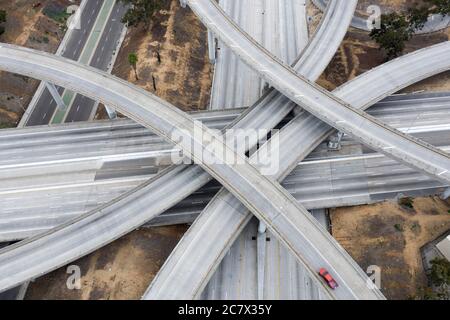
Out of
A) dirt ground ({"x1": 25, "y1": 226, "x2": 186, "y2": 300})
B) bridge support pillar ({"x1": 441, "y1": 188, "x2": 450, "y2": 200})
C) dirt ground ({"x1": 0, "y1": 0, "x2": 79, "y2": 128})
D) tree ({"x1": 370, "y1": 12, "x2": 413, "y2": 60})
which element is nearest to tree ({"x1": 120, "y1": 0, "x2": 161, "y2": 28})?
dirt ground ({"x1": 0, "y1": 0, "x2": 79, "y2": 128})

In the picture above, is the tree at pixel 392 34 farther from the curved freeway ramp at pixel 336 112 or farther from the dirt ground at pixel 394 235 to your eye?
the dirt ground at pixel 394 235

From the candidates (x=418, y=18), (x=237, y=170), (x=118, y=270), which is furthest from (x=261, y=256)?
(x=418, y=18)

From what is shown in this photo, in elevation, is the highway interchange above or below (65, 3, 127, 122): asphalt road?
below

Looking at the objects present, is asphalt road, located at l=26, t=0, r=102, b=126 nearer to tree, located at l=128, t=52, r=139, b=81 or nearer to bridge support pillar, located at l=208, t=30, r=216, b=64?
tree, located at l=128, t=52, r=139, b=81

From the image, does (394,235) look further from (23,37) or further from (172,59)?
(23,37)
